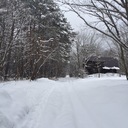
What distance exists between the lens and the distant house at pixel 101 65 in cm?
6732

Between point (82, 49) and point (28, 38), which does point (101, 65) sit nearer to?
point (82, 49)

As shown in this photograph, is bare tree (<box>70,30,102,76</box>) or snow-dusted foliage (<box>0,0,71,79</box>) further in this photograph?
bare tree (<box>70,30,102,76</box>)

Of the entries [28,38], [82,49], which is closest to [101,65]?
[82,49]

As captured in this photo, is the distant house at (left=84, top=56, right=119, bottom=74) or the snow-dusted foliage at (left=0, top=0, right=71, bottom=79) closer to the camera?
the snow-dusted foliage at (left=0, top=0, right=71, bottom=79)

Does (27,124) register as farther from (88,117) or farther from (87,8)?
(87,8)

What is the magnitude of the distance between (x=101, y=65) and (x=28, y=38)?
45.6 m

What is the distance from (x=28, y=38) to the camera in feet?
85.2

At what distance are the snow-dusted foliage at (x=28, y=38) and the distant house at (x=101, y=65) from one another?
66.1 feet

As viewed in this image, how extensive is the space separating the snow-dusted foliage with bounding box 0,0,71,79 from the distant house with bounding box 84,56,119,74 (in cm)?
2014

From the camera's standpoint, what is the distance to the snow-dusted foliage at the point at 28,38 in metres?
23.6

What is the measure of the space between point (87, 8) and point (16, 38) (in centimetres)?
1225

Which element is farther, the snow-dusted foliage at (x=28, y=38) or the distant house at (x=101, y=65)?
the distant house at (x=101, y=65)

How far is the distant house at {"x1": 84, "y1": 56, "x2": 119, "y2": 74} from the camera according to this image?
6732 cm

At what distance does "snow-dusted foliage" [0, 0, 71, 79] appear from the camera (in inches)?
929
